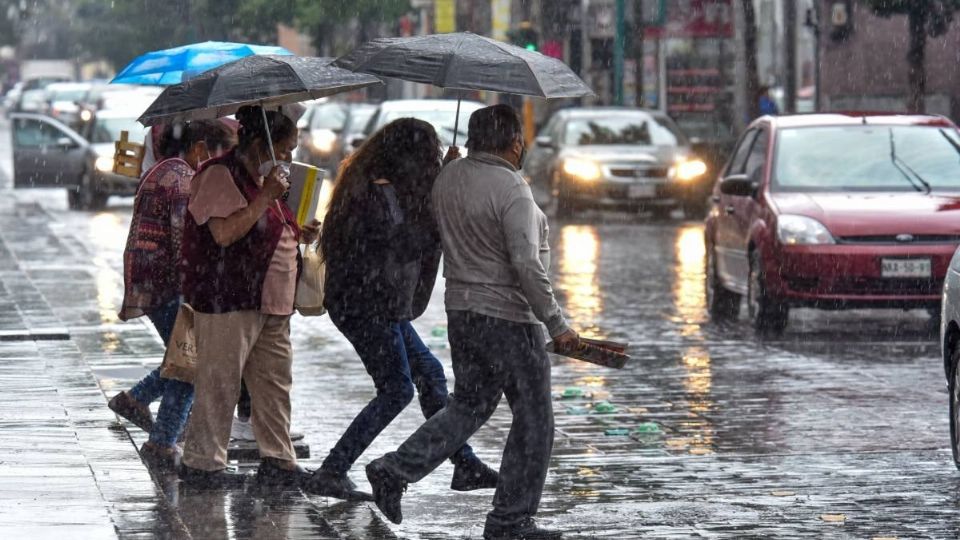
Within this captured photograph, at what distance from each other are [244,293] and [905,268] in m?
7.26

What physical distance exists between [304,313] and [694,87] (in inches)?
1465

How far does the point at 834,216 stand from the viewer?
47.5 feet

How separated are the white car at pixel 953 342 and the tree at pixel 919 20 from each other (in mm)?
20974

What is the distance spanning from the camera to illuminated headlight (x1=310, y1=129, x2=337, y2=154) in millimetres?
41406

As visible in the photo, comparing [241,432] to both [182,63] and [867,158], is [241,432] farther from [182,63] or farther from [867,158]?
[867,158]

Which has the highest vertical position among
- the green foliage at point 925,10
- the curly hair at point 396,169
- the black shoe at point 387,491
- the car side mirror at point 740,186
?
the curly hair at point 396,169

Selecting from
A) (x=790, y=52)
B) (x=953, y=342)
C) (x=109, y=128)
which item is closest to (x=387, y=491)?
(x=953, y=342)

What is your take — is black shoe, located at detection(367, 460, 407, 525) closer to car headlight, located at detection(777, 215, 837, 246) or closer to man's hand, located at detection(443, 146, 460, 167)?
man's hand, located at detection(443, 146, 460, 167)

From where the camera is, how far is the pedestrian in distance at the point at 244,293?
26.4ft

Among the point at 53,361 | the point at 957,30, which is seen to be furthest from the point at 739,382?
the point at 957,30

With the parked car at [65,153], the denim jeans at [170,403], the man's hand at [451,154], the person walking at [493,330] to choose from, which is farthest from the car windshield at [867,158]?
the parked car at [65,153]

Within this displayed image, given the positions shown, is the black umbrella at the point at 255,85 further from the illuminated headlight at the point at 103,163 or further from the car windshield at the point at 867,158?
the illuminated headlight at the point at 103,163

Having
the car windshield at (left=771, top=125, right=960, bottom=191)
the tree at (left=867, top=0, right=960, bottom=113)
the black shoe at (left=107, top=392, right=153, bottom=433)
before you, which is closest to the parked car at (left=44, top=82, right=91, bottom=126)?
the tree at (left=867, top=0, right=960, bottom=113)

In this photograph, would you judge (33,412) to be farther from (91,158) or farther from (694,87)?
(694,87)
